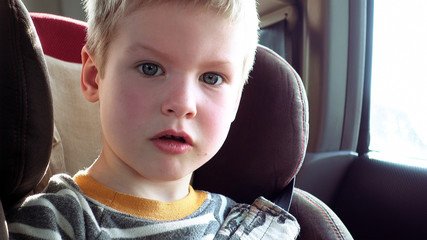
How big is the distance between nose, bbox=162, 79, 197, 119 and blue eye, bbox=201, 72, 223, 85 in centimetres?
7

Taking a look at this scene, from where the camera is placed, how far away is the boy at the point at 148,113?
0.78 metres

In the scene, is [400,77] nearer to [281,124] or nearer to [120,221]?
[281,124]

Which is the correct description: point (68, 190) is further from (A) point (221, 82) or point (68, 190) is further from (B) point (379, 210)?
(B) point (379, 210)

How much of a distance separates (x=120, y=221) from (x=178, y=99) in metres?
0.26

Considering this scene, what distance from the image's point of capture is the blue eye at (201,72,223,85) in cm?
86

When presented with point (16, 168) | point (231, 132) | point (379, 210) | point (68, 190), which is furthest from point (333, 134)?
point (16, 168)

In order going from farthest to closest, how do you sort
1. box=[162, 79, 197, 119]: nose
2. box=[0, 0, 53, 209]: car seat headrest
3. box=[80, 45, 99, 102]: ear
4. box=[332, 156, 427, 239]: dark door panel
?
1. box=[332, 156, 427, 239]: dark door panel
2. box=[80, 45, 99, 102]: ear
3. box=[162, 79, 197, 119]: nose
4. box=[0, 0, 53, 209]: car seat headrest

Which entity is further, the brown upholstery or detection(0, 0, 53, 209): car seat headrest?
the brown upholstery

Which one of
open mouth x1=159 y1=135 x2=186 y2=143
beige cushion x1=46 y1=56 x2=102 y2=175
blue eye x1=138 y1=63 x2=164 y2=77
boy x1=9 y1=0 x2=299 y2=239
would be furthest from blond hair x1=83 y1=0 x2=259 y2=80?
beige cushion x1=46 y1=56 x2=102 y2=175

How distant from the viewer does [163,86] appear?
79 cm

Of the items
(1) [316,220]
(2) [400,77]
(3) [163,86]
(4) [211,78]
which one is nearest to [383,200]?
(2) [400,77]

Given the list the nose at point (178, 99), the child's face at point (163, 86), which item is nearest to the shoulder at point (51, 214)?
the child's face at point (163, 86)

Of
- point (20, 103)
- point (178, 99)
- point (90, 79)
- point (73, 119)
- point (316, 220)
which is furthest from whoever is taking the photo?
point (73, 119)

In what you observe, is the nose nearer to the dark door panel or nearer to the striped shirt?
the striped shirt
